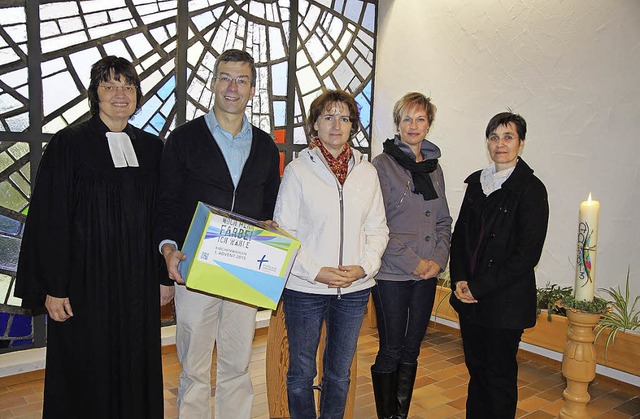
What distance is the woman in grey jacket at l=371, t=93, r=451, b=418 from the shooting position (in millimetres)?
2291

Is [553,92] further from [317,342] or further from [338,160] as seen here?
[317,342]

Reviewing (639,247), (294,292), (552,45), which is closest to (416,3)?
(552,45)

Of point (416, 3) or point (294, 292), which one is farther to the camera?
point (416, 3)

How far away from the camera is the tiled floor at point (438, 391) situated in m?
2.89

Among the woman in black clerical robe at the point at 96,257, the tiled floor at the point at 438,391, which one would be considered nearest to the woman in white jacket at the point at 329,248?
the woman in black clerical robe at the point at 96,257

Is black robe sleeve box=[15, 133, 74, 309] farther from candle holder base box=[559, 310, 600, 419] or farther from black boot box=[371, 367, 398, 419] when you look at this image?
candle holder base box=[559, 310, 600, 419]

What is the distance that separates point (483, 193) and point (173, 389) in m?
2.06

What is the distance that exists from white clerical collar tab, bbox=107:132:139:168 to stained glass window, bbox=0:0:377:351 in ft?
4.98

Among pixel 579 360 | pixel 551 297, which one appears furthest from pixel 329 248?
pixel 551 297

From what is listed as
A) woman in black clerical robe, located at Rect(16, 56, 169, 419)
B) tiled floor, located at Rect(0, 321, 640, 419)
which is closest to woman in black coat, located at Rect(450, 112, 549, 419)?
tiled floor, located at Rect(0, 321, 640, 419)

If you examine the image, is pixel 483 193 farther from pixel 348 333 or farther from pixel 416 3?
pixel 416 3

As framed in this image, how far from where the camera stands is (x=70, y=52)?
329cm

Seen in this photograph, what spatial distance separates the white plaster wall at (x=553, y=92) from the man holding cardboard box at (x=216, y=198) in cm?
249

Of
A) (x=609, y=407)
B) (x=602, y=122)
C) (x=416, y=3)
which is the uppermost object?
(x=416, y=3)
